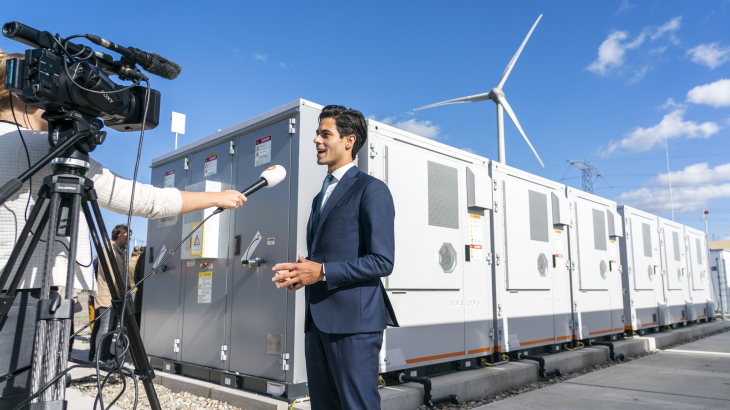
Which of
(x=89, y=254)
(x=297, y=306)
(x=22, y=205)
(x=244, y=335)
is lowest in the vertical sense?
(x=244, y=335)

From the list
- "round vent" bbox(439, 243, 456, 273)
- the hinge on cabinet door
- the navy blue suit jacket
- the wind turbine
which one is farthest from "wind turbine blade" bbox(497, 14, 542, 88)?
the navy blue suit jacket

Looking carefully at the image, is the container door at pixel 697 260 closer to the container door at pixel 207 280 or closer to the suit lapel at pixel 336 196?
the container door at pixel 207 280

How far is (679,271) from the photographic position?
10.0 m

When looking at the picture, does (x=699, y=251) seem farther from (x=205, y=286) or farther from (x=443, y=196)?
(x=205, y=286)

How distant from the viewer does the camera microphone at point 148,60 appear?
70.2 inches

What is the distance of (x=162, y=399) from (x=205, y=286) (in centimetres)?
100

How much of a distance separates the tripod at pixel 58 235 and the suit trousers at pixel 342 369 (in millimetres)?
709

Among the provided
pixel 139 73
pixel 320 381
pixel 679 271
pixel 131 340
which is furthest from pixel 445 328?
pixel 679 271

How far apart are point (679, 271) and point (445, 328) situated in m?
8.23

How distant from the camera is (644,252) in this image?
8.52 metres

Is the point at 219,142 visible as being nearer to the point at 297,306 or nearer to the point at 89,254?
the point at 297,306

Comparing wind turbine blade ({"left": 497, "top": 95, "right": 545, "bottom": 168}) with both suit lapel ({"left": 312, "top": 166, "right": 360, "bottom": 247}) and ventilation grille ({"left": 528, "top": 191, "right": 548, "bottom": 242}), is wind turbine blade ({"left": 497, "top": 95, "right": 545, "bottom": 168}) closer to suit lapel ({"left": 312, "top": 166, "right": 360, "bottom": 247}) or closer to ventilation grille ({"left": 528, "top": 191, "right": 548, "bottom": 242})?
ventilation grille ({"left": 528, "top": 191, "right": 548, "bottom": 242})

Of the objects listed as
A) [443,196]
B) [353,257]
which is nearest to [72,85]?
[353,257]

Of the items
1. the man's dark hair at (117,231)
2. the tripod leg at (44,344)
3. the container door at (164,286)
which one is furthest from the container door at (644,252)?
the tripod leg at (44,344)
